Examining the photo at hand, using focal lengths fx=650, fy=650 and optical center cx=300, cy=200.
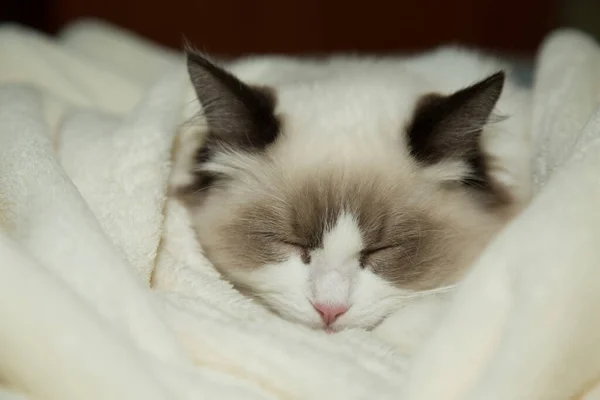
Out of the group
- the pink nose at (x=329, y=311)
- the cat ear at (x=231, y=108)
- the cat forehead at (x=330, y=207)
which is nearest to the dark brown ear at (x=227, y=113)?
the cat ear at (x=231, y=108)

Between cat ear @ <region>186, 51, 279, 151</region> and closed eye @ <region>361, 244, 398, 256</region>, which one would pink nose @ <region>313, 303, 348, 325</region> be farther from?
cat ear @ <region>186, 51, 279, 151</region>

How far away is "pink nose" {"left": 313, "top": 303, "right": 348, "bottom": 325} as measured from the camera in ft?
3.53

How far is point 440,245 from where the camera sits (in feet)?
3.94

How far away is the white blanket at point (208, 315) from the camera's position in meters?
0.86

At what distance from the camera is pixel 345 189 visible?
1168 millimetres

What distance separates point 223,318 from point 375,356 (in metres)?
0.25

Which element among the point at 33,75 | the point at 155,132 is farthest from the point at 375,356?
the point at 33,75

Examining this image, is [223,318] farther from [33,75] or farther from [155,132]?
[33,75]

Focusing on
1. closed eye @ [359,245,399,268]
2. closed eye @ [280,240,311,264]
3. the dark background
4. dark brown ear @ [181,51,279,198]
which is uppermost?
dark brown ear @ [181,51,279,198]

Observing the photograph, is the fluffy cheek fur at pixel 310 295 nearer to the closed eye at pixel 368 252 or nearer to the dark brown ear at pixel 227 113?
the closed eye at pixel 368 252

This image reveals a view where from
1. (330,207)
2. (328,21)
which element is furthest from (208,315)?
(328,21)

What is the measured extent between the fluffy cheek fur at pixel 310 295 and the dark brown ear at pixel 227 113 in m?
0.25

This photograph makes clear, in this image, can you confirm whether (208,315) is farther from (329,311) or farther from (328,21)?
(328,21)

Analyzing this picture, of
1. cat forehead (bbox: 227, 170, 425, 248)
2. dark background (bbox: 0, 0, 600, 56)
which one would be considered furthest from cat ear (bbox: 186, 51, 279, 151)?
dark background (bbox: 0, 0, 600, 56)
